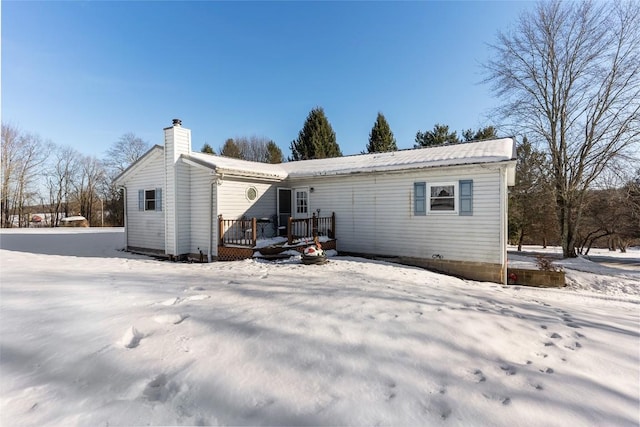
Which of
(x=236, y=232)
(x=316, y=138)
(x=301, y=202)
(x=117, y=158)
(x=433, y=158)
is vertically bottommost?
(x=236, y=232)

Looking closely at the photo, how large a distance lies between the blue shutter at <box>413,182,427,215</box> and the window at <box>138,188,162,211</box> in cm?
904

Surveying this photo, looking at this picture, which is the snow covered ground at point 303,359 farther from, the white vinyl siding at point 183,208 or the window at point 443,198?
the white vinyl siding at point 183,208

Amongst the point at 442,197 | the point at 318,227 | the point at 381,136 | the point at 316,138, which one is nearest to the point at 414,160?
the point at 442,197

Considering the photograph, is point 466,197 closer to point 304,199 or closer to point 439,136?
point 304,199

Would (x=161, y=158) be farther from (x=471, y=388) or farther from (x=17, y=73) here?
(x=471, y=388)

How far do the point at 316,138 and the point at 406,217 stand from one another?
76.8ft

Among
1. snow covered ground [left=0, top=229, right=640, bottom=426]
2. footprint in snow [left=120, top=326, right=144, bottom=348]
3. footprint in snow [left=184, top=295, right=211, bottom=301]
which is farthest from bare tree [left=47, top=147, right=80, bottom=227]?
footprint in snow [left=120, top=326, right=144, bottom=348]

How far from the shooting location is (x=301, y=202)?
12156 mm

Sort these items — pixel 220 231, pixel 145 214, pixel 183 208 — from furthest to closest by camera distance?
pixel 145 214
pixel 183 208
pixel 220 231

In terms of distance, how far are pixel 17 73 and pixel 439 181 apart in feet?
46.3

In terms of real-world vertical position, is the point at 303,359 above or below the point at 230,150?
below

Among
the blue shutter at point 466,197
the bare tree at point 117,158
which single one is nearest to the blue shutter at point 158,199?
the blue shutter at point 466,197

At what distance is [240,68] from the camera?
55.3 ft

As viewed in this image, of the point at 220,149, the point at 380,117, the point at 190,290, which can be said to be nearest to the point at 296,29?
the point at 190,290
